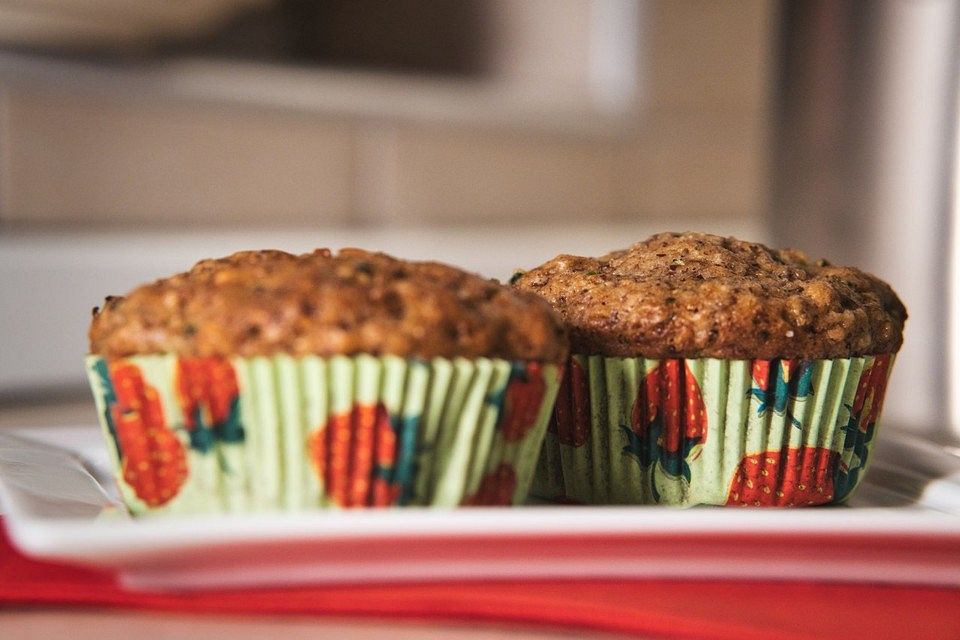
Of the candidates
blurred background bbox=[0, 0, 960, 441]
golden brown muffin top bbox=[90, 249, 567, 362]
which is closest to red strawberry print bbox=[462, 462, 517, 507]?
golden brown muffin top bbox=[90, 249, 567, 362]

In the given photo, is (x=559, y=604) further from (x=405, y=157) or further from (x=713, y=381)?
(x=405, y=157)

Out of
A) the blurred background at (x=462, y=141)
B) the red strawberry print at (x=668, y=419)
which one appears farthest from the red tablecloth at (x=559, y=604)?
the blurred background at (x=462, y=141)

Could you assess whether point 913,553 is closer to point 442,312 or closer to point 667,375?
point 667,375

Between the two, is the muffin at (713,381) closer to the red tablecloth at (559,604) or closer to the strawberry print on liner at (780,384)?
the strawberry print on liner at (780,384)

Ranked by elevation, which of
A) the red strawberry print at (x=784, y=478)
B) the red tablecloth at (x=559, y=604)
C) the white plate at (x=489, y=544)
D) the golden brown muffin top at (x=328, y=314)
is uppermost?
the golden brown muffin top at (x=328, y=314)

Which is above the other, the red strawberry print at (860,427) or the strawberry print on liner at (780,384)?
the strawberry print on liner at (780,384)

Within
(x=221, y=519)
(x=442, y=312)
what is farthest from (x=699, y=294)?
(x=221, y=519)

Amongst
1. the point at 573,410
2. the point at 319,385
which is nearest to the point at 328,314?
the point at 319,385
